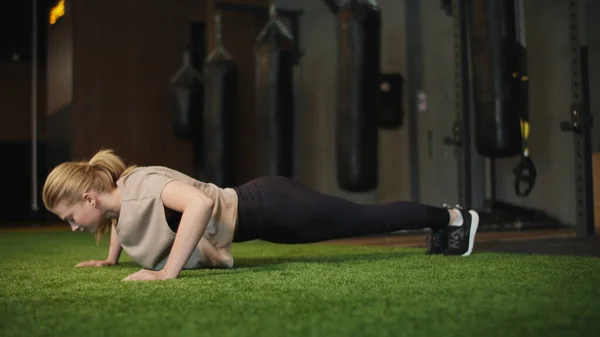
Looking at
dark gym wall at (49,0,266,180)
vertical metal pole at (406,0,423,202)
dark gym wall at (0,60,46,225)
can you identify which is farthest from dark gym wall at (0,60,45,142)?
vertical metal pole at (406,0,423,202)

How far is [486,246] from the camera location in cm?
305

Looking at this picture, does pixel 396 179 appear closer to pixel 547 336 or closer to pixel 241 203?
pixel 241 203

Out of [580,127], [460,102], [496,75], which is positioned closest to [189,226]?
[580,127]

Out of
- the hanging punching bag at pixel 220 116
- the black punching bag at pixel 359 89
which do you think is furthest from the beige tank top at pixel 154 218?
the hanging punching bag at pixel 220 116

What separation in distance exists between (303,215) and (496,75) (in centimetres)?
225

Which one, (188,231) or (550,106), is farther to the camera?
(550,106)

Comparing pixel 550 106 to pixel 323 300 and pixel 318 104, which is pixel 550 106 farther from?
pixel 323 300

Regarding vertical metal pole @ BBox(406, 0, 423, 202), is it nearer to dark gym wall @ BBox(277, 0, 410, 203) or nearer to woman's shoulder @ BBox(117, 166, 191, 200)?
dark gym wall @ BBox(277, 0, 410, 203)

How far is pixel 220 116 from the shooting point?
6.13m

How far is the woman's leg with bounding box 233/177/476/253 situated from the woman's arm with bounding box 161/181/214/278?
0.27 metres

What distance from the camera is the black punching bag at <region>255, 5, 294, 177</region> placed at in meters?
5.41

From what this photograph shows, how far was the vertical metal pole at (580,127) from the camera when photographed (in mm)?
3443

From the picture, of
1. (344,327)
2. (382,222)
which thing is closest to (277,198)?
(382,222)

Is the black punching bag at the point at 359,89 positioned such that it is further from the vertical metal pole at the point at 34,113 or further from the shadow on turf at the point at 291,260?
the vertical metal pole at the point at 34,113
